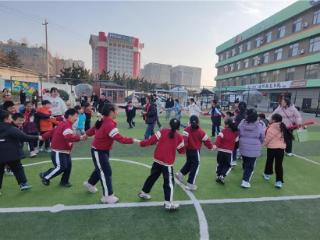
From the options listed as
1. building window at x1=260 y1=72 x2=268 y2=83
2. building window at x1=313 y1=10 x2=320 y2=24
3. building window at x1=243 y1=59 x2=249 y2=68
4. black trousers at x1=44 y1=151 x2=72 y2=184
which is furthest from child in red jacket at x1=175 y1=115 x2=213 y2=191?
building window at x1=243 y1=59 x2=249 y2=68

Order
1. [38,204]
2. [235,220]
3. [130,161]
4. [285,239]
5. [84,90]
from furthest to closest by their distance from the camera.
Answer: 1. [84,90]
2. [130,161]
3. [38,204]
4. [235,220]
5. [285,239]

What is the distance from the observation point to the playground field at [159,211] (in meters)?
3.40

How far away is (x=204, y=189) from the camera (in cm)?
506

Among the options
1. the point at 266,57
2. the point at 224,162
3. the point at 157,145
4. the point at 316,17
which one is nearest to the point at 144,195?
the point at 157,145

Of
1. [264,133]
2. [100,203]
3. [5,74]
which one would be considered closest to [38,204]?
[100,203]

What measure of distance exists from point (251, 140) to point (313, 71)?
→ 124 ft

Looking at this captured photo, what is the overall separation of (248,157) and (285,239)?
2.12m

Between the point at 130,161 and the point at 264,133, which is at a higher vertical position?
the point at 264,133

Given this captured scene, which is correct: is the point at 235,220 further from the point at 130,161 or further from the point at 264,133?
the point at 130,161

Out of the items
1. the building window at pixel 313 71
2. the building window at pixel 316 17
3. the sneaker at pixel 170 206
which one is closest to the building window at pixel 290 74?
the building window at pixel 313 71

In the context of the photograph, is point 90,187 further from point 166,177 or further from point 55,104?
point 55,104

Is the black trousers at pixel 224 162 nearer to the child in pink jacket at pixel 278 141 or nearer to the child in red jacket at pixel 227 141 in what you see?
the child in red jacket at pixel 227 141

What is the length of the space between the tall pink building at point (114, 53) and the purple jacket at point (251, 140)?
10861 centimetres

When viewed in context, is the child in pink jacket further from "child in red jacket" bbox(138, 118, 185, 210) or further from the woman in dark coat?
the woman in dark coat
